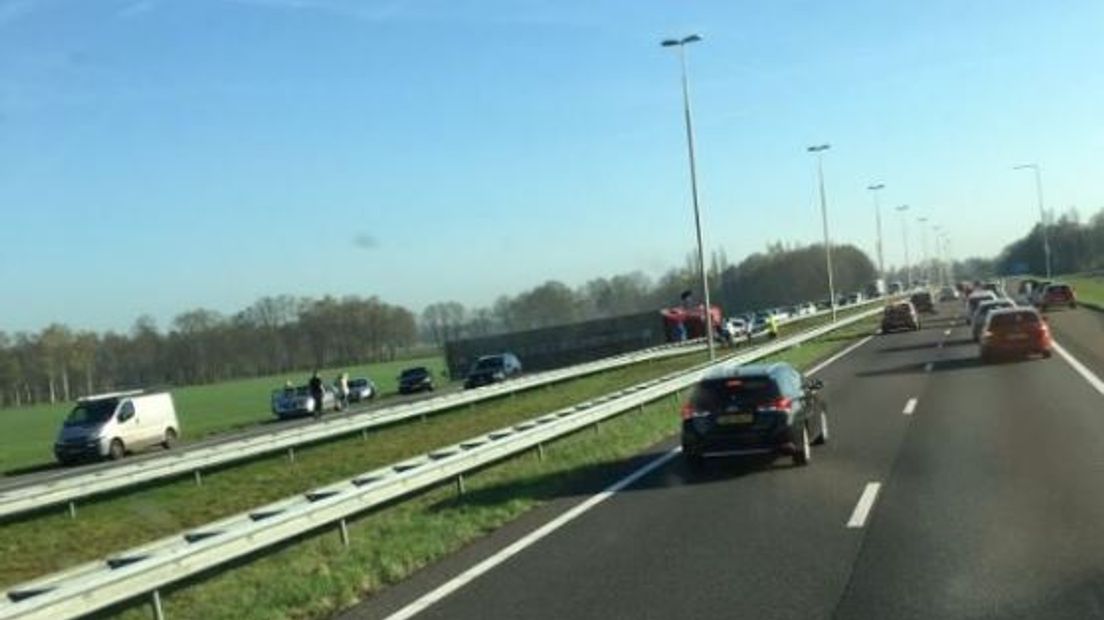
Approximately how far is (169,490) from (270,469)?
2751 mm

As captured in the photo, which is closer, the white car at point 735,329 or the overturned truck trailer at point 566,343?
the white car at point 735,329

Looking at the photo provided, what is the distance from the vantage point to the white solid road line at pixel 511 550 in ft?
31.6

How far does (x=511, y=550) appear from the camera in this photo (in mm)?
11891

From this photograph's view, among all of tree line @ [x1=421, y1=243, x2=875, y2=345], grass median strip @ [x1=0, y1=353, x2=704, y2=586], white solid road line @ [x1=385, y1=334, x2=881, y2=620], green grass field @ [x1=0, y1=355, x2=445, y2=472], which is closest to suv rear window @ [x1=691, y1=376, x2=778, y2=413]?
white solid road line @ [x1=385, y1=334, x2=881, y2=620]

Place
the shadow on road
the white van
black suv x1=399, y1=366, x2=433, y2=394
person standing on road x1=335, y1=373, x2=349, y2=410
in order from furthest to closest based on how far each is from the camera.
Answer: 1. black suv x1=399, y1=366, x2=433, y2=394
2. person standing on road x1=335, y1=373, x2=349, y2=410
3. the white van
4. the shadow on road

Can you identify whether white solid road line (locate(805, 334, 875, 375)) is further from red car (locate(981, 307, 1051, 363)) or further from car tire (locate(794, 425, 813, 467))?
car tire (locate(794, 425, 813, 467))

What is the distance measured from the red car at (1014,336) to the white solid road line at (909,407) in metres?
12.1

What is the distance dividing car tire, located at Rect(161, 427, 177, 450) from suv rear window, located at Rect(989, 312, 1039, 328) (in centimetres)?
2452

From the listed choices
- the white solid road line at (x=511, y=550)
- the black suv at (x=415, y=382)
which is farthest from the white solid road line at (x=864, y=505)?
the black suv at (x=415, y=382)

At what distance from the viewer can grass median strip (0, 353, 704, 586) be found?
19453 mm

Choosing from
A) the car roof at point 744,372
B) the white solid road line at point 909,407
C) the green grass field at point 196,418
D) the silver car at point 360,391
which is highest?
the car roof at point 744,372

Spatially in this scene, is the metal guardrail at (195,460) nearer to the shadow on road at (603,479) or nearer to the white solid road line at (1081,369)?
the shadow on road at (603,479)

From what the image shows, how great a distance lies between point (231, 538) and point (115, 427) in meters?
29.9

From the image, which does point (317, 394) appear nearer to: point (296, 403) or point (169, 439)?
point (296, 403)
